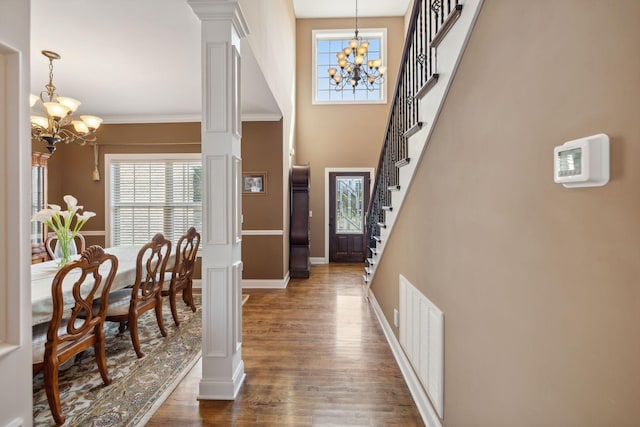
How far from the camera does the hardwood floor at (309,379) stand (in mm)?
2002

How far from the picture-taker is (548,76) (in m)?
0.86

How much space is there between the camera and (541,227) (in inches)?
35.3

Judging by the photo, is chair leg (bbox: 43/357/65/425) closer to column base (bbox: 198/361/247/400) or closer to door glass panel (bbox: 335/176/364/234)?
column base (bbox: 198/361/247/400)

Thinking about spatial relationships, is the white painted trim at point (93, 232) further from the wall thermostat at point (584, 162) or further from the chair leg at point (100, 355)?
the wall thermostat at point (584, 162)

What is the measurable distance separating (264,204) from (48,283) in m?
3.03

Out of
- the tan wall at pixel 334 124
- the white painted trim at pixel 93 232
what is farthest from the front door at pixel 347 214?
the white painted trim at pixel 93 232

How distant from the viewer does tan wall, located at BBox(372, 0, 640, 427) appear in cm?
65

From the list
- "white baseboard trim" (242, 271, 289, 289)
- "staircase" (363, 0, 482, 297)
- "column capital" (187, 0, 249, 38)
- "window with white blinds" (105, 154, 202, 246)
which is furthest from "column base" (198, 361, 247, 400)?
"window with white blinds" (105, 154, 202, 246)

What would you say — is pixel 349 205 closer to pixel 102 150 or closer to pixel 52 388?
pixel 102 150

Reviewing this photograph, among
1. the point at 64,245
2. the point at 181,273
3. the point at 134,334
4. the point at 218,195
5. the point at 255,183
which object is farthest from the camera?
the point at 255,183

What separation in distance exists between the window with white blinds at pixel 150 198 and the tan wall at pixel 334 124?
2671 millimetres

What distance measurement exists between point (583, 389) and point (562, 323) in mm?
144

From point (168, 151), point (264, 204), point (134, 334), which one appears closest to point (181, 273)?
point (134, 334)

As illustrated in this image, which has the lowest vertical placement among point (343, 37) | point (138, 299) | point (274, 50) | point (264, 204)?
point (138, 299)
